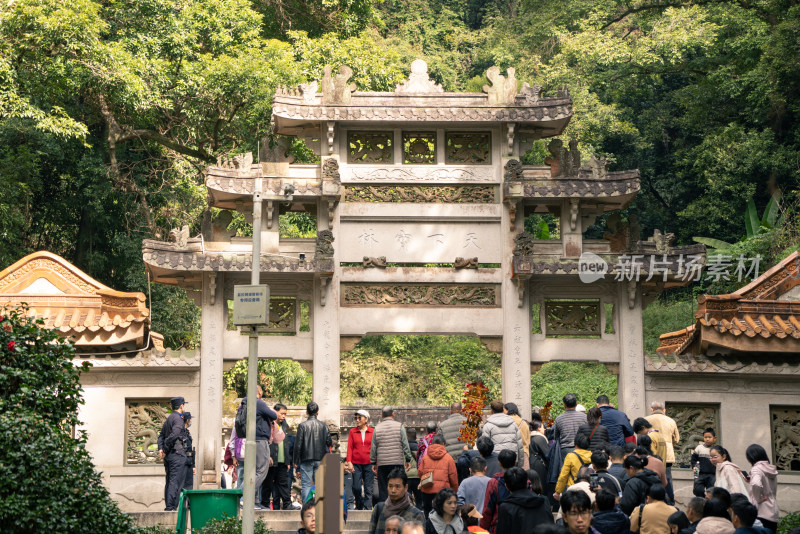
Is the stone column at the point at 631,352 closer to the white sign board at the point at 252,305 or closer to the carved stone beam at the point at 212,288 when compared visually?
the carved stone beam at the point at 212,288

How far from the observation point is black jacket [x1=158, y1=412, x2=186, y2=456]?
12.5 metres

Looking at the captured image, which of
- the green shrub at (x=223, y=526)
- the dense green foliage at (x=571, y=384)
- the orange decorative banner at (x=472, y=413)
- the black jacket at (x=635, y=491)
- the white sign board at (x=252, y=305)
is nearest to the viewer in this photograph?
the black jacket at (x=635, y=491)

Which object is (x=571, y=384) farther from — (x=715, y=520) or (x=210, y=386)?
(x=715, y=520)

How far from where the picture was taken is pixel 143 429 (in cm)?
1477

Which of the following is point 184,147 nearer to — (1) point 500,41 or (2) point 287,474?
(2) point 287,474

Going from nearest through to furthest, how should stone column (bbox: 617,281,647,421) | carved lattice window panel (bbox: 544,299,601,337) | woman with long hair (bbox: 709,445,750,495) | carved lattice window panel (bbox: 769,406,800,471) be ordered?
woman with long hair (bbox: 709,445,750,495) → carved lattice window panel (bbox: 769,406,800,471) → stone column (bbox: 617,281,647,421) → carved lattice window panel (bbox: 544,299,601,337)

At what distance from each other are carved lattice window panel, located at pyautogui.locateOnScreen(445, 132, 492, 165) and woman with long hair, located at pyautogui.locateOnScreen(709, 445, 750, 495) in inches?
275

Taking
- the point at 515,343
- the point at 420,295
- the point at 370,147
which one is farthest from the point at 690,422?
the point at 370,147

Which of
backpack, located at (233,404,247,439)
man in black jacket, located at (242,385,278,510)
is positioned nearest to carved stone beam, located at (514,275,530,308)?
man in black jacket, located at (242,385,278,510)

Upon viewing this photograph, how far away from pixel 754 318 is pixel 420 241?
5.22 meters

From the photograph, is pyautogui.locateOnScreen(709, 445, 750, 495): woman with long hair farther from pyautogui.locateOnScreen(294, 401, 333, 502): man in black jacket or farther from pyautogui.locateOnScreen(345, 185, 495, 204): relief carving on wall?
pyautogui.locateOnScreen(345, 185, 495, 204): relief carving on wall

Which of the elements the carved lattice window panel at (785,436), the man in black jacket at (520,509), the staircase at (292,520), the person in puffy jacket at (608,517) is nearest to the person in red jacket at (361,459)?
the staircase at (292,520)

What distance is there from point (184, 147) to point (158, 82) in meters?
2.91

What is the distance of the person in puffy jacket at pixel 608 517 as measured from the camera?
301 inches
